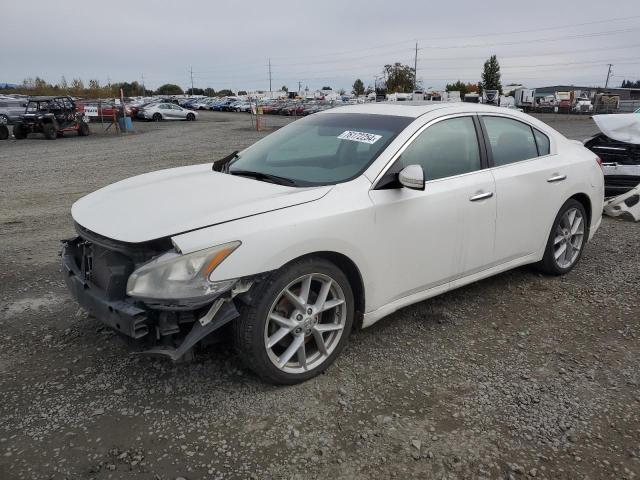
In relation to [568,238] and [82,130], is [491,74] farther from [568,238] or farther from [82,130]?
[568,238]

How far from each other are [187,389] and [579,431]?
2.16m

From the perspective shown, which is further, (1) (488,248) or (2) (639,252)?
(2) (639,252)

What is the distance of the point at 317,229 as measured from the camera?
291 centimetres

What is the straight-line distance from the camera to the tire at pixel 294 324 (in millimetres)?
2773

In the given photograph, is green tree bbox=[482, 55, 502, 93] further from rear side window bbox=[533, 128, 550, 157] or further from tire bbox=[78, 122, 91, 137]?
rear side window bbox=[533, 128, 550, 157]

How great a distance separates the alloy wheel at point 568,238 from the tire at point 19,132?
73.2 feet

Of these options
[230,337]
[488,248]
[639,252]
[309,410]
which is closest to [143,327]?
[230,337]

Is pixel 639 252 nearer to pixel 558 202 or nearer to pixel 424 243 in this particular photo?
pixel 558 202

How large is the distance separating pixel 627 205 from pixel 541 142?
3482 millimetres

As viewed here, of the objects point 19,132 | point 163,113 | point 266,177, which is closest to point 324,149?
point 266,177

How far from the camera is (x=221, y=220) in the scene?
2760mm

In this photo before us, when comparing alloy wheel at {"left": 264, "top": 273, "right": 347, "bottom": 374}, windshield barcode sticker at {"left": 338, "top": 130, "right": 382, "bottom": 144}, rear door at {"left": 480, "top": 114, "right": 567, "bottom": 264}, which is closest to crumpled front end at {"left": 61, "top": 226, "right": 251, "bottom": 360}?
alloy wheel at {"left": 264, "top": 273, "right": 347, "bottom": 374}

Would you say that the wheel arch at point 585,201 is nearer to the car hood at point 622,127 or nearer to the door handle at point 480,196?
the door handle at point 480,196

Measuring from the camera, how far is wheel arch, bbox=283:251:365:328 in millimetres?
3047
